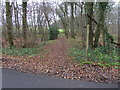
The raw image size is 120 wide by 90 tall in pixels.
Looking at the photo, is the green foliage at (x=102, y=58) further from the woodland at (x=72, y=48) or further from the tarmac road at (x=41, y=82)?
the tarmac road at (x=41, y=82)

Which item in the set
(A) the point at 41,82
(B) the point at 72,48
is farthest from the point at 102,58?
(B) the point at 72,48

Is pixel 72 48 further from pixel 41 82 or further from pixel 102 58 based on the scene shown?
pixel 41 82

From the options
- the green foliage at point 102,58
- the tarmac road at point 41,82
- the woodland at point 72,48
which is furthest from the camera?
the green foliage at point 102,58

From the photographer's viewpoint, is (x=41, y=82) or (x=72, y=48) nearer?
(x=41, y=82)

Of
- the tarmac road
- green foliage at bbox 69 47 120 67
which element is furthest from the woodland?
the tarmac road

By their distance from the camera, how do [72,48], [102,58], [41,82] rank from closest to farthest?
[41,82] → [102,58] → [72,48]

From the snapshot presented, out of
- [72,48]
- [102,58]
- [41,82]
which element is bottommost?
[41,82]

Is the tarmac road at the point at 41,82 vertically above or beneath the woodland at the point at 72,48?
beneath

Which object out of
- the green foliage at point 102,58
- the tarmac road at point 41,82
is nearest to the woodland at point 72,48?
the green foliage at point 102,58

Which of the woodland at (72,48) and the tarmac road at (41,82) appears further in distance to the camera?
the woodland at (72,48)

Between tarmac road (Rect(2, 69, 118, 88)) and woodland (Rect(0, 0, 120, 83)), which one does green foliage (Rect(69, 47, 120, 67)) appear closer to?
woodland (Rect(0, 0, 120, 83))

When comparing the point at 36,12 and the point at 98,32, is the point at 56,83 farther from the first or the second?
the point at 36,12

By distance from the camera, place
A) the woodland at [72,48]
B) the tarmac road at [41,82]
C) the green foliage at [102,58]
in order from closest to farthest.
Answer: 1. the tarmac road at [41,82]
2. the woodland at [72,48]
3. the green foliage at [102,58]

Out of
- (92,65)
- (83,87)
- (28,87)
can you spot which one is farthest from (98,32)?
(28,87)
